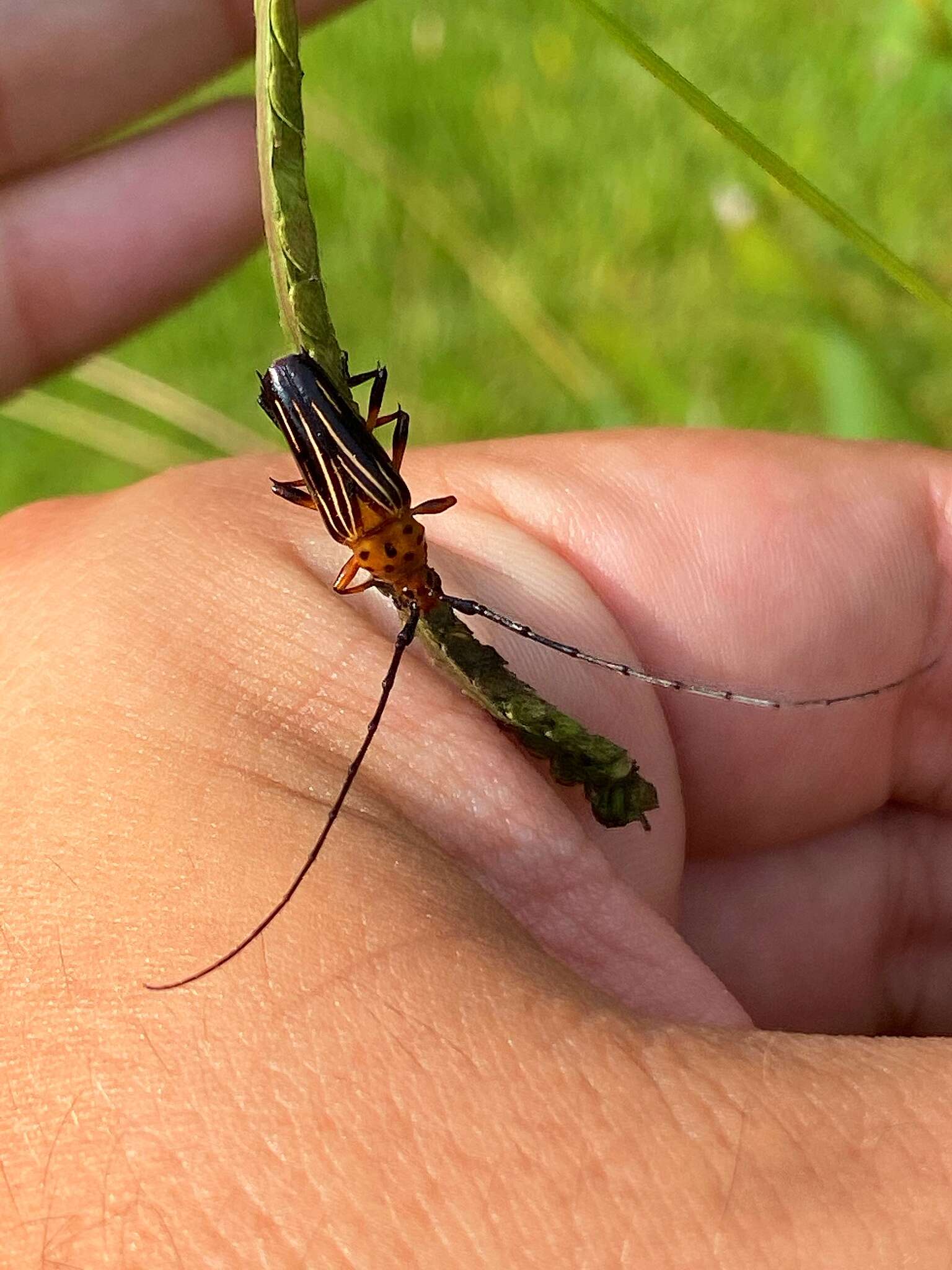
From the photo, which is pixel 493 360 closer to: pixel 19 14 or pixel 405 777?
pixel 19 14

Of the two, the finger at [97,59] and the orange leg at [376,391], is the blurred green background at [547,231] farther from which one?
the orange leg at [376,391]

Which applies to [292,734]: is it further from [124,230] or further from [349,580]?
[124,230]

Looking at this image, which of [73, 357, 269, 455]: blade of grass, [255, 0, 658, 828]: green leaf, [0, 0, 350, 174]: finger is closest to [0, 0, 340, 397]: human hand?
[0, 0, 350, 174]: finger

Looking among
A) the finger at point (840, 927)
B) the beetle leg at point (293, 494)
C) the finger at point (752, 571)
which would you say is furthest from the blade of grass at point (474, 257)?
the beetle leg at point (293, 494)

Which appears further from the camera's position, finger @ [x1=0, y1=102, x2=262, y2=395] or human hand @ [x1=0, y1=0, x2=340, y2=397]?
finger @ [x1=0, y1=102, x2=262, y2=395]

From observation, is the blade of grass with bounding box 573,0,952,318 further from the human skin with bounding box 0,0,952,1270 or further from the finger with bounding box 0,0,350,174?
the finger with bounding box 0,0,350,174

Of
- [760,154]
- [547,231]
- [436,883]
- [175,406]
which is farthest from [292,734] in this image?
[547,231]
